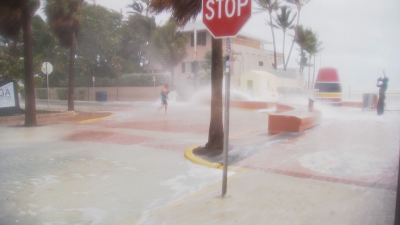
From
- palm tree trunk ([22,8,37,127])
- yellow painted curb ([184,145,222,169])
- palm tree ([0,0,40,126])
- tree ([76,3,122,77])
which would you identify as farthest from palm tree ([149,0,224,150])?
palm tree trunk ([22,8,37,127])

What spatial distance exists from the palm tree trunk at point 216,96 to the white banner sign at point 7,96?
394 inches

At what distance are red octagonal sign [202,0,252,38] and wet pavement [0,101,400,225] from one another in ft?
7.49

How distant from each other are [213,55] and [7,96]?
407 inches

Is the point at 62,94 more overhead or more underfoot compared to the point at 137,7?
more underfoot

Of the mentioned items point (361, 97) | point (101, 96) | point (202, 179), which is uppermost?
point (361, 97)

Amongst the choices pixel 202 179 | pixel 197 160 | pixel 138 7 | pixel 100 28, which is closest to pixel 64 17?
pixel 100 28

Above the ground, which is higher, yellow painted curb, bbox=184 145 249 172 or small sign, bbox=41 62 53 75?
small sign, bbox=41 62 53 75

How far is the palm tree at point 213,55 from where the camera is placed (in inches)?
283

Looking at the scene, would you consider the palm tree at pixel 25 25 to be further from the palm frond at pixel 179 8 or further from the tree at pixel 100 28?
the palm frond at pixel 179 8

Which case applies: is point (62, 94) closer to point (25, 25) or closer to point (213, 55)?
point (25, 25)

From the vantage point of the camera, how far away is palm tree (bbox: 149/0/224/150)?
7.19m

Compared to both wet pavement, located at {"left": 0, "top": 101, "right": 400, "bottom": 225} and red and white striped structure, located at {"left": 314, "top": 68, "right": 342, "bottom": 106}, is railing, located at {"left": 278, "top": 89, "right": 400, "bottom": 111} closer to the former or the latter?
red and white striped structure, located at {"left": 314, "top": 68, "right": 342, "bottom": 106}

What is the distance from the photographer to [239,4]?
4.56m

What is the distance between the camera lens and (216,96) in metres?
7.73
